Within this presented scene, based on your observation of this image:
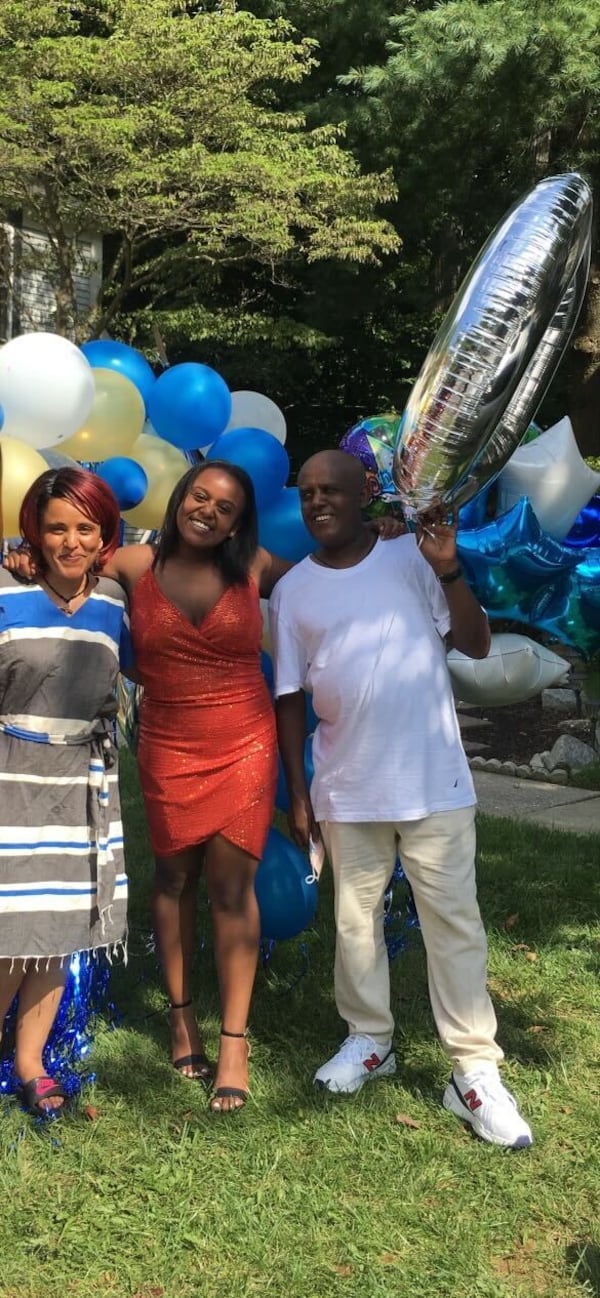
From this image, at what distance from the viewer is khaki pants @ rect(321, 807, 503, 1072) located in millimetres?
2754

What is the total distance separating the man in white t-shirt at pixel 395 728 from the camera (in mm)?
2715

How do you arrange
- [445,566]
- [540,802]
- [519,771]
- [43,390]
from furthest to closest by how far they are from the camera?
[519,771] < [540,802] < [43,390] < [445,566]

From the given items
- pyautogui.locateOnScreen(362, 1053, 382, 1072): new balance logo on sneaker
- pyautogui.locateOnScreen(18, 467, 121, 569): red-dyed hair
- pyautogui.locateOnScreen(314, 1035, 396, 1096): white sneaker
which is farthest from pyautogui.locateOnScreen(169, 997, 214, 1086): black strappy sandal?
pyautogui.locateOnScreen(18, 467, 121, 569): red-dyed hair

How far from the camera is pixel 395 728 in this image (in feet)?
8.93

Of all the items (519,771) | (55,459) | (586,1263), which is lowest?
(519,771)

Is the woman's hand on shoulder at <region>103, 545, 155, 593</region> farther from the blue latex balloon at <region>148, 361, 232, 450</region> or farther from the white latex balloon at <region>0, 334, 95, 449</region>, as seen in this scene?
the blue latex balloon at <region>148, 361, 232, 450</region>

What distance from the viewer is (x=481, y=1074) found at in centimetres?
279

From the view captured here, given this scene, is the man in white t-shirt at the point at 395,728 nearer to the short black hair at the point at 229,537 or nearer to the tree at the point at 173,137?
the short black hair at the point at 229,537

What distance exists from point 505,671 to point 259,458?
877 mm

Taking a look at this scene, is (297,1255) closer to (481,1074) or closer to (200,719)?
(481,1074)

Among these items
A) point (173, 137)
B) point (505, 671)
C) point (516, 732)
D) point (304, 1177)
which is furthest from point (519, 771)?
point (173, 137)

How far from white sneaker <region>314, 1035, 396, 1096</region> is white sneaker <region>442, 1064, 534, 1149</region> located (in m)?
0.24

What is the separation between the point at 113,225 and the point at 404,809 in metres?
12.5

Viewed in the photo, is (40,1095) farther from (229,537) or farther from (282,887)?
(229,537)
